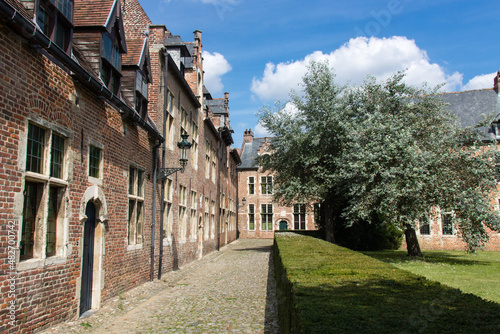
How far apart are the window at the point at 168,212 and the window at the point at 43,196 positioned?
679cm

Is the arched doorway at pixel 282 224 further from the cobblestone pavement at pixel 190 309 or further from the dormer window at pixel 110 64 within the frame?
the dormer window at pixel 110 64

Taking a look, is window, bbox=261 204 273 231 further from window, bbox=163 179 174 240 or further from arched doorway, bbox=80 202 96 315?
arched doorway, bbox=80 202 96 315

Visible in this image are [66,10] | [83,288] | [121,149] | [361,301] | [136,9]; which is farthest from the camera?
[136,9]

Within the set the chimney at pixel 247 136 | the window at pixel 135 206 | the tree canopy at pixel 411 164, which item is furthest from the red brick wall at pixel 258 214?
the window at pixel 135 206

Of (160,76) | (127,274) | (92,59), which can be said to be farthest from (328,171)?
(92,59)

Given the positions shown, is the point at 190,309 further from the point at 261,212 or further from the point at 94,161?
the point at 261,212

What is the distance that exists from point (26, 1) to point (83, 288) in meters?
5.11

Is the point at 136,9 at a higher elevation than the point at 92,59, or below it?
higher

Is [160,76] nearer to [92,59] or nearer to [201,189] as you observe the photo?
[92,59]

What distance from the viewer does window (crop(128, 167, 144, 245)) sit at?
33.4ft

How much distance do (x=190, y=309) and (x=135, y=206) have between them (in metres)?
3.51

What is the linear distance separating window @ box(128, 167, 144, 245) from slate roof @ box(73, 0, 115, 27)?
3638 mm

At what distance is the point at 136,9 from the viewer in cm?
1439

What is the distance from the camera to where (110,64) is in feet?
28.6
